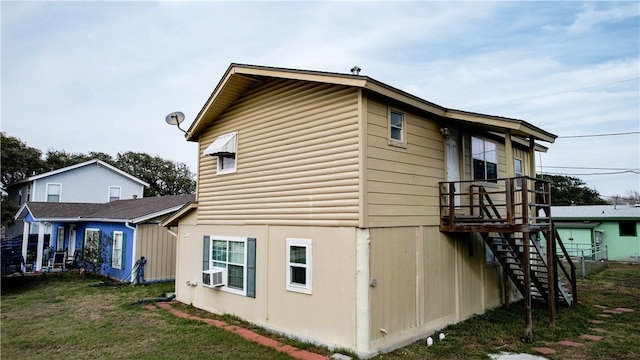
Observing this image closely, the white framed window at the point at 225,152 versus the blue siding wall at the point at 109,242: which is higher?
the white framed window at the point at 225,152

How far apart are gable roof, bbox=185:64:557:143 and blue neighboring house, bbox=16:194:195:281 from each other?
16.9 feet

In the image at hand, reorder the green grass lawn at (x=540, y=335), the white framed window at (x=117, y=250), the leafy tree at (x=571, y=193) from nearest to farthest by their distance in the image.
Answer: the green grass lawn at (x=540, y=335) < the white framed window at (x=117, y=250) < the leafy tree at (x=571, y=193)

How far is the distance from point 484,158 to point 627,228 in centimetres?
1813

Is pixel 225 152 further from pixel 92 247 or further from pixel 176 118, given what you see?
pixel 92 247

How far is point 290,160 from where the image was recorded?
305 inches

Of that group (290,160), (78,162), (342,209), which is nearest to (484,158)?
(342,209)

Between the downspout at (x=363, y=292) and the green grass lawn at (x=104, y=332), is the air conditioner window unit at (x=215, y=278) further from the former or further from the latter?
the downspout at (x=363, y=292)

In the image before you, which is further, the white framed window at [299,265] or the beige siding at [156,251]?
the beige siding at [156,251]

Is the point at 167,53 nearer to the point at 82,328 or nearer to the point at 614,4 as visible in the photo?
the point at 82,328

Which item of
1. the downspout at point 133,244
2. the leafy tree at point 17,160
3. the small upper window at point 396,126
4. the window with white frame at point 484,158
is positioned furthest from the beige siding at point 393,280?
the leafy tree at point 17,160

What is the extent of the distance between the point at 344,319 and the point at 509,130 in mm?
5134

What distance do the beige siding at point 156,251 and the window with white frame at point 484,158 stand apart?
11677mm

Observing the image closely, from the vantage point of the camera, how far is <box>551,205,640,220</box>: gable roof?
70.6ft

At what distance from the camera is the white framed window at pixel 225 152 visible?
911 centimetres
